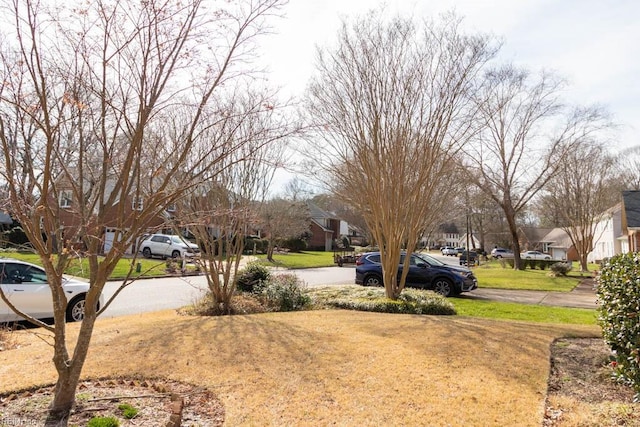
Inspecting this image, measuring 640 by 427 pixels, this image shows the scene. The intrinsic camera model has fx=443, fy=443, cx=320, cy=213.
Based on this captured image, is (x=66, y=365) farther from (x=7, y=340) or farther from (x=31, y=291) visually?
(x=31, y=291)

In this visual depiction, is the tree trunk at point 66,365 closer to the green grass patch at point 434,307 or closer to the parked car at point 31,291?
the parked car at point 31,291

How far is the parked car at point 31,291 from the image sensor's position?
29.2ft

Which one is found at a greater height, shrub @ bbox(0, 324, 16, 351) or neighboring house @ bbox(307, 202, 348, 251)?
neighboring house @ bbox(307, 202, 348, 251)

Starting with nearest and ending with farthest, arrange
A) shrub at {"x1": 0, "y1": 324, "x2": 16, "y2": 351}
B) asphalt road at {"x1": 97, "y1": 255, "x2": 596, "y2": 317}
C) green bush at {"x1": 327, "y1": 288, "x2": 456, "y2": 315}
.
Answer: shrub at {"x1": 0, "y1": 324, "x2": 16, "y2": 351}, green bush at {"x1": 327, "y1": 288, "x2": 456, "y2": 315}, asphalt road at {"x1": 97, "y1": 255, "x2": 596, "y2": 317}

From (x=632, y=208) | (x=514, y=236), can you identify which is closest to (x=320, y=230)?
(x=514, y=236)

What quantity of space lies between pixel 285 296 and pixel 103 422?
7.38 meters

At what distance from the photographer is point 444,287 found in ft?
50.6

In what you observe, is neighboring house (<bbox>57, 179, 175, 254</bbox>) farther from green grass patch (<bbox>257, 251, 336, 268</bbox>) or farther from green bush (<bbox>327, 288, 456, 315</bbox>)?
green grass patch (<bbox>257, 251, 336, 268</bbox>)

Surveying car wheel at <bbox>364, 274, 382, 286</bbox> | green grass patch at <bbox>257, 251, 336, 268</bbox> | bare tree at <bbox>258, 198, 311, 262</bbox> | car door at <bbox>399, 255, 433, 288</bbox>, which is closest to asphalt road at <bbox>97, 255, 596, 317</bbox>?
car door at <bbox>399, 255, 433, 288</bbox>

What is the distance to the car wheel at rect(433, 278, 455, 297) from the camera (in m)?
15.4

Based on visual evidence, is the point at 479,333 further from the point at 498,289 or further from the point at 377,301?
the point at 498,289

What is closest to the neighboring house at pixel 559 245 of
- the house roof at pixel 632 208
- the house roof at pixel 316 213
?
the house roof at pixel 316 213

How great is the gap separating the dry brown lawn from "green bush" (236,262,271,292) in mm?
3358

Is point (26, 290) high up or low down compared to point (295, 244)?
down
